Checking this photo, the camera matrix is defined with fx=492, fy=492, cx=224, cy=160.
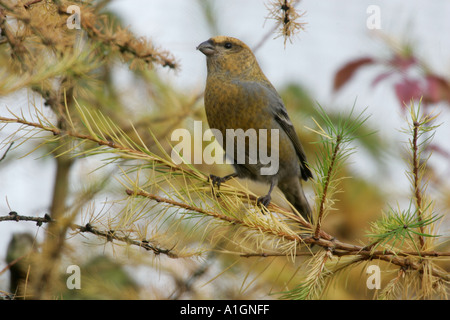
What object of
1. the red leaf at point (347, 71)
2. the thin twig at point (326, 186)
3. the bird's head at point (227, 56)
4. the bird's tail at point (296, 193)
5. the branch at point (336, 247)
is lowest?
the branch at point (336, 247)

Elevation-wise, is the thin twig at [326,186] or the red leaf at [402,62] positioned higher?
the red leaf at [402,62]

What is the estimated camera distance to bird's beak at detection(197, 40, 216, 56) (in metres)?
3.30

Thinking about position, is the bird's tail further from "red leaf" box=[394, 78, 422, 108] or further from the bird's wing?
"red leaf" box=[394, 78, 422, 108]

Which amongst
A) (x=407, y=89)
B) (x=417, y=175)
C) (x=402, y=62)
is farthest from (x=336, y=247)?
(x=402, y=62)

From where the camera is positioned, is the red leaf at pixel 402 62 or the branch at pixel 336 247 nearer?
the branch at pixel 336 247

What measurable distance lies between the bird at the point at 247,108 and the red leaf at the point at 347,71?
0.67 metres

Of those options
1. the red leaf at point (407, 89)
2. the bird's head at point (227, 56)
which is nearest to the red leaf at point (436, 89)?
the red leaf at point (407, 89)

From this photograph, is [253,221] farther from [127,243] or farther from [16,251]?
[16,251]

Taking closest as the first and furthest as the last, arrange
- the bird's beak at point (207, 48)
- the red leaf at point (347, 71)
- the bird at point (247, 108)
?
the red leaf at point (347, 71)
the bird at point (247, 108)
the bird's beak at point (207, 48)

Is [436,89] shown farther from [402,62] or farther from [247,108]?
[247,108]

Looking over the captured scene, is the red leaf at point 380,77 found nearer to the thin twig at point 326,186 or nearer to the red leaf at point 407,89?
the red leaf at point 407,89

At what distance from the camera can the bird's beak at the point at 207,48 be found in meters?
3.30

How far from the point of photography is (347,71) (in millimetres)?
2717

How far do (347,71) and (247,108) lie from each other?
2.38ft
